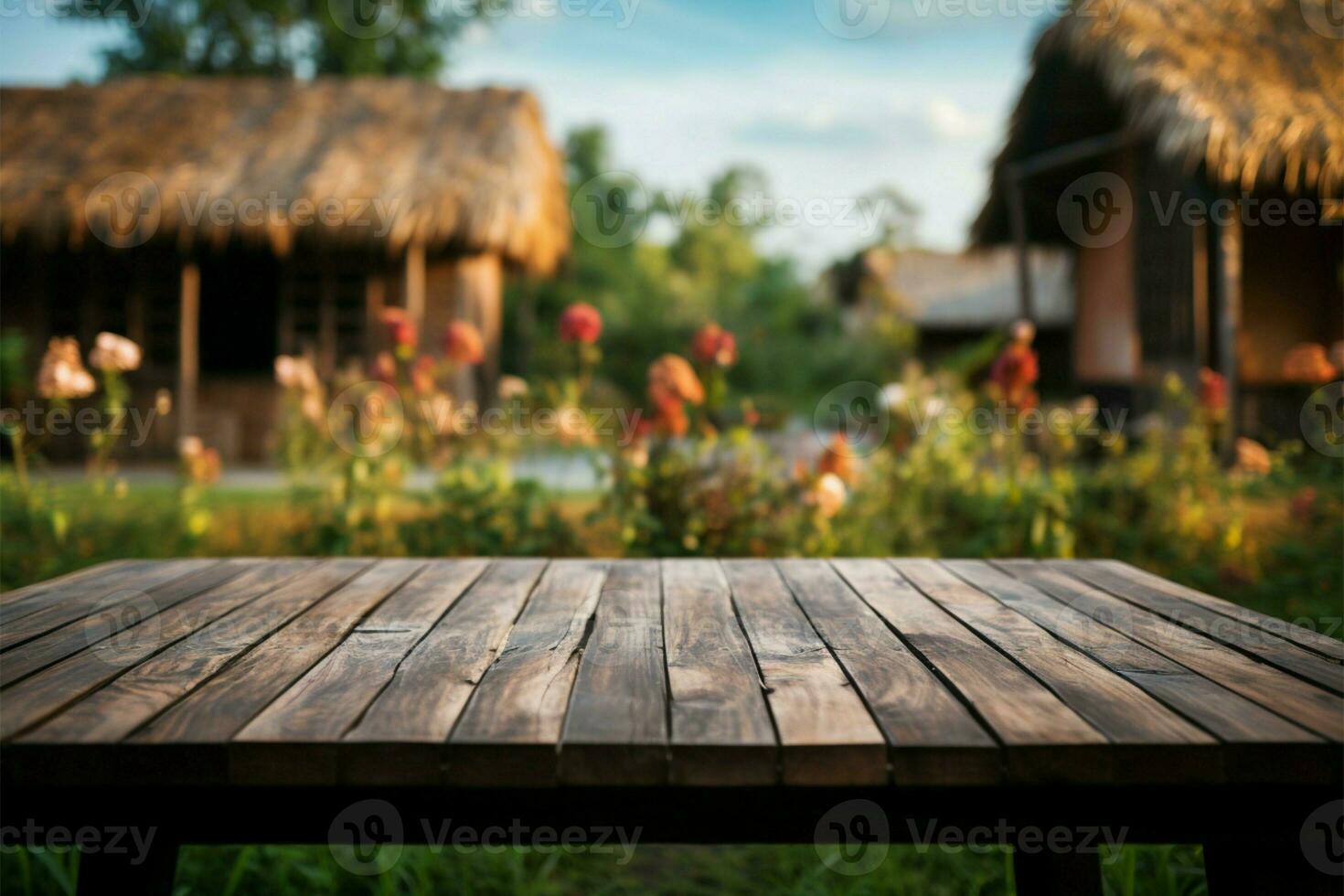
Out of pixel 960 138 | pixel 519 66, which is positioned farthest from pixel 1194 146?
pixel 960 138

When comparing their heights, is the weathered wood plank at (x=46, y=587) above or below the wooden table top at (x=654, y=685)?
above

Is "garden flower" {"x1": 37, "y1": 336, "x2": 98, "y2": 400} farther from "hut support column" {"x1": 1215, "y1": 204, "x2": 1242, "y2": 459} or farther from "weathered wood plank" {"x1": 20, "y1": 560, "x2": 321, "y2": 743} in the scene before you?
"hut support column" {"x1": 1215, "y1": 204, "x2": 1242, "y2": 459}

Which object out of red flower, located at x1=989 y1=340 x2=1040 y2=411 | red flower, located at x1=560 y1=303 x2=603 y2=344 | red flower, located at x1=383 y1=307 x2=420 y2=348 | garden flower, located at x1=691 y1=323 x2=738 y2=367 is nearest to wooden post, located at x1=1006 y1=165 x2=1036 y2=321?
red flower, located at x1=989 y1=340 x2=1040 y2=411

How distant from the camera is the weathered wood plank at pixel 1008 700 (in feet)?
3.38

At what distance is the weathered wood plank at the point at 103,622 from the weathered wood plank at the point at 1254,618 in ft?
5.79

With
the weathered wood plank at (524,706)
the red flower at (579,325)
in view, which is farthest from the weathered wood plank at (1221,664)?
the red flower at (579,325)

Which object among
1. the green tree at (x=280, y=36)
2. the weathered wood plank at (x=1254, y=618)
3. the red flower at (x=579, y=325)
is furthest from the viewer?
the green tree at (x=280, y=36)

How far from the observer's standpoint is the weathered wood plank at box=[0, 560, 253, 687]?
52.1 inches

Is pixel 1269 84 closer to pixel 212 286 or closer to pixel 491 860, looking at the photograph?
pixel 491 860

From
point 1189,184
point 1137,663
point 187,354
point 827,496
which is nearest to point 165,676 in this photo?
point 1137,663

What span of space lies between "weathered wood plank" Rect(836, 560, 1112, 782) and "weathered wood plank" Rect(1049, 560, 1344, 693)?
37 cm

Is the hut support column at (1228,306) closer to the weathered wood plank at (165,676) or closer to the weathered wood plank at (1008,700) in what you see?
the weathered wood plank at (1008,700)

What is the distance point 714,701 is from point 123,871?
86 centimetres

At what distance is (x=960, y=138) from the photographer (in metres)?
95.8
